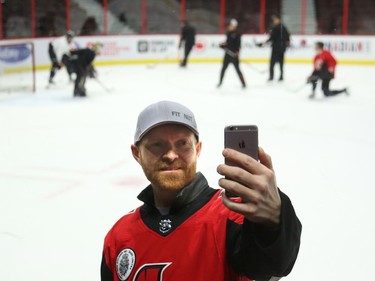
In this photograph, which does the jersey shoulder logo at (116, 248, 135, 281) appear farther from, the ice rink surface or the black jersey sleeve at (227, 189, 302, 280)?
the ice rink surface

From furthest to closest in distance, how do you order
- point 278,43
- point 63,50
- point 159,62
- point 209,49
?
point 209,49
point 159,62
point 278,43
point 63,50

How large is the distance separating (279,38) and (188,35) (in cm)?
374

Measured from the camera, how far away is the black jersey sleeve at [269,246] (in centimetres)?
108

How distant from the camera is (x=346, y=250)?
3.33m

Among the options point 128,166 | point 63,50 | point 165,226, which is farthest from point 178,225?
point 63,50

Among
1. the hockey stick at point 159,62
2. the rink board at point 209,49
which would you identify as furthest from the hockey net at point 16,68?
the hockey stick at point 159,62

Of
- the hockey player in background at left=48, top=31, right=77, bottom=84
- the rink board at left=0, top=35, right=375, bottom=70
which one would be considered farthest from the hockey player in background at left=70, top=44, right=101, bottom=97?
the rink board at left=0, top=35, right=375, bottom=70

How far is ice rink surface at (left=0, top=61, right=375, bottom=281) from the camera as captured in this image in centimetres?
332

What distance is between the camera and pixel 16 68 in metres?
11.5

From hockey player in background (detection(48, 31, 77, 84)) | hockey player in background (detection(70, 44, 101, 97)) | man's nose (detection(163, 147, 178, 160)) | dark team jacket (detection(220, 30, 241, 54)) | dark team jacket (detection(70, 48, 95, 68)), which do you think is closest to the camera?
man's nose (detection(163, 147, 178, 160))

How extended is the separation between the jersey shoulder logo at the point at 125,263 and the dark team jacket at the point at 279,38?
10.6m

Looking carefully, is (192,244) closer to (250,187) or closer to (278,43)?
(250,187)

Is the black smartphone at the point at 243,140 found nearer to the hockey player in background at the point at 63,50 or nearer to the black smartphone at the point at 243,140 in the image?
the black smartphone at the point at 243,140

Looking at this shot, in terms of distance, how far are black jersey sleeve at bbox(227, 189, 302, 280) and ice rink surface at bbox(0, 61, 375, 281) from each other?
6.33 ft
